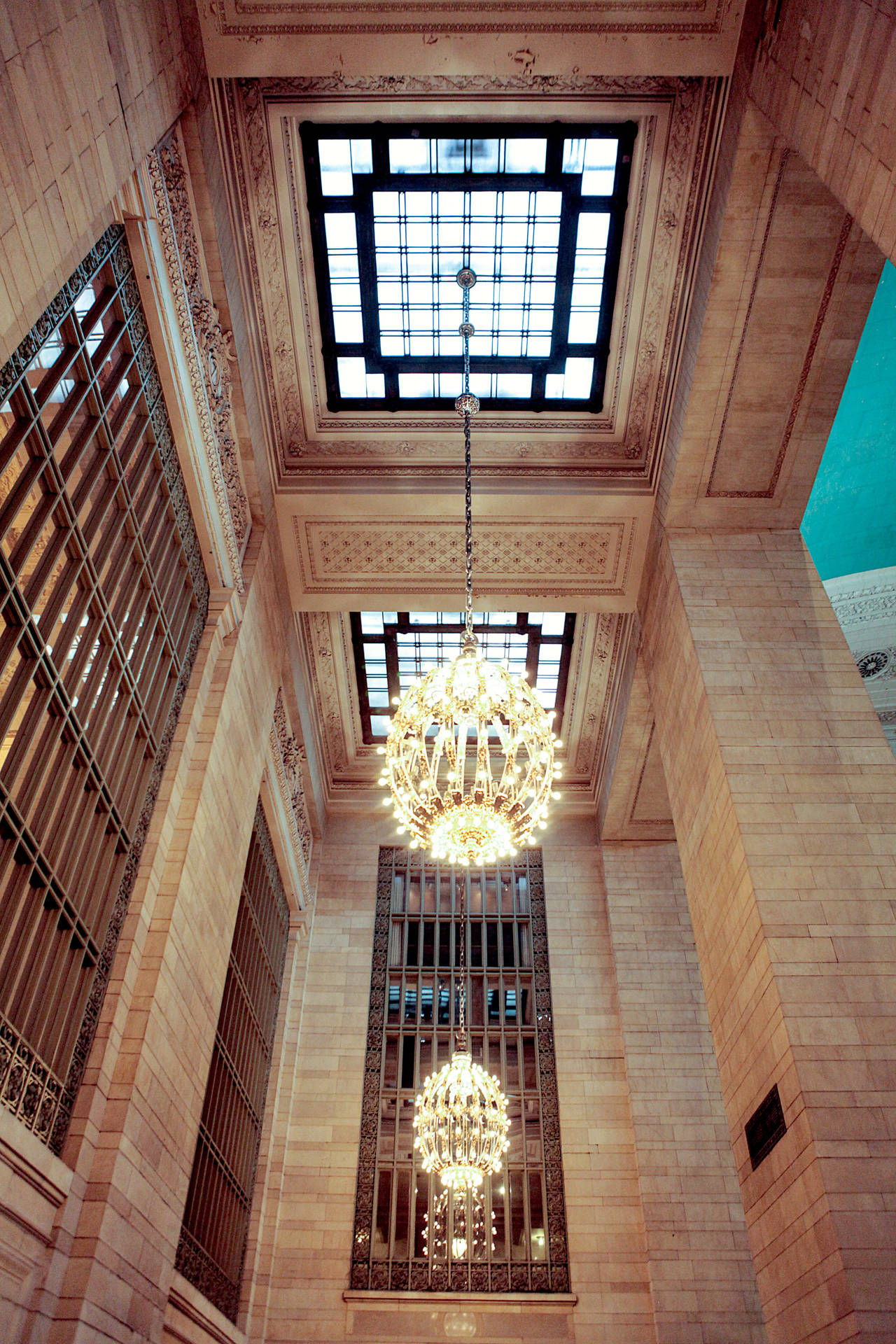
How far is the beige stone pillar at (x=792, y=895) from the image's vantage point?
443 cm

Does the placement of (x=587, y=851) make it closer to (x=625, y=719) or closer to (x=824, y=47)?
(x=625, y=719)

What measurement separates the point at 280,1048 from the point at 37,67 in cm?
792

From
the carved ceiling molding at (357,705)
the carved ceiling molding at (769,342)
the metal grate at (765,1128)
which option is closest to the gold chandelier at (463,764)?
the metal grate at (765,1128)

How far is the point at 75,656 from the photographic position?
4465 millimetres

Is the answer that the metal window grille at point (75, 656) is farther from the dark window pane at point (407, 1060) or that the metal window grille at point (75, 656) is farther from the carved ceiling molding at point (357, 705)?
the dark window pane at point (407, 1060)

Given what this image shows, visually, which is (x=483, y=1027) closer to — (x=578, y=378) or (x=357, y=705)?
(x=357, y=705)

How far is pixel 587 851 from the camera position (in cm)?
1083

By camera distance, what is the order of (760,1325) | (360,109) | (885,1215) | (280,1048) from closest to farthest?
1. (885,1215)
2. (360,109)
3. (760,1325)
4. (280,1048)

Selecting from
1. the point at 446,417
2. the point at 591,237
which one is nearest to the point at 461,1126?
the point at 446,417

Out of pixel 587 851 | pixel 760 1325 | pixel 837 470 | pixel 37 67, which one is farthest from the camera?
pixel 837 470

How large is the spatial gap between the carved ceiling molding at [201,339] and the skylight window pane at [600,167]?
103 inches

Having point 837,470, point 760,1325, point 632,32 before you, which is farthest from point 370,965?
point 837,470

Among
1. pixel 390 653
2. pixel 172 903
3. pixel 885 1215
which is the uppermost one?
pixel 390 653

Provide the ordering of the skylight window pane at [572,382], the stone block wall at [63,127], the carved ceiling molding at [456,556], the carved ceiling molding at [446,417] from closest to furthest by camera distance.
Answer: the stone block wall at [63,127] < the carved ceiling molding at [446,417] < the skylight window pane at [572,382] < the carved ceiling molding at [456,556]
